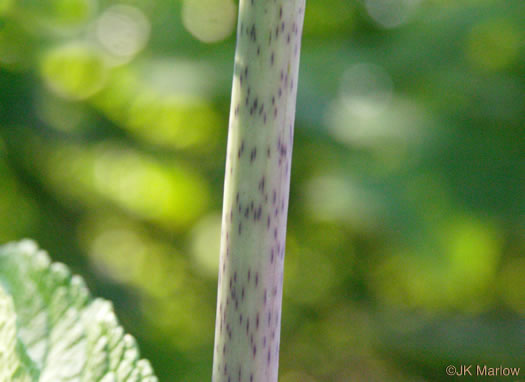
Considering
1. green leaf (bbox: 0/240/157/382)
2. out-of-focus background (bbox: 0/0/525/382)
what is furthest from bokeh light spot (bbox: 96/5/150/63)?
green leaf (bbox: 0/240/157/382)

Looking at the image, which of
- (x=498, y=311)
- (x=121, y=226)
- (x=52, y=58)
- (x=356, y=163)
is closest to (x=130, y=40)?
(x=52, y=58)

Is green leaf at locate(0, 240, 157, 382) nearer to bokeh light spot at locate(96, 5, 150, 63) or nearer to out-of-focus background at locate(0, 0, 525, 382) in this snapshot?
out-of-focus background at locate(0, 0, 525, 382)

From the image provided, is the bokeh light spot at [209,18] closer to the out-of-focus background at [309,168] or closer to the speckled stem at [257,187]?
the out-of-focus background at [309,168]

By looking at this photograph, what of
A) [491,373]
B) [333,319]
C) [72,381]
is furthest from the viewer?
[333,319]

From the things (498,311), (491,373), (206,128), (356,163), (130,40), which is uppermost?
(130,40)

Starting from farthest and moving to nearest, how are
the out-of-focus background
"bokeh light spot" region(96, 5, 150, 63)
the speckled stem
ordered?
"bokeh light spot" region(96, 5, 150, 63), the out-of-focus background, the speckled stem

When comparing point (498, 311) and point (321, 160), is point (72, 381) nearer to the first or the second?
point (321, 160)
